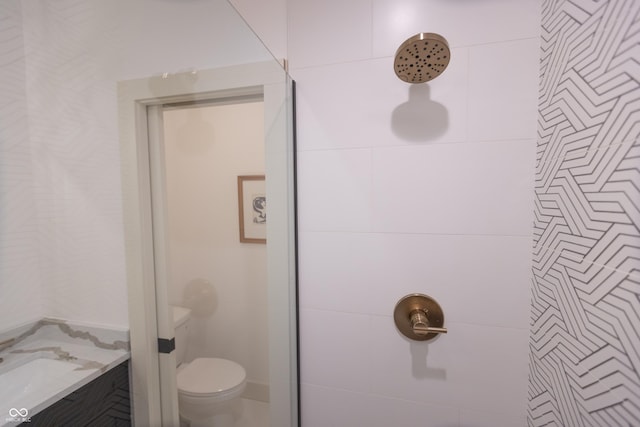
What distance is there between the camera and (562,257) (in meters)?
0.61

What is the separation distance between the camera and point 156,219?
24.1 inches

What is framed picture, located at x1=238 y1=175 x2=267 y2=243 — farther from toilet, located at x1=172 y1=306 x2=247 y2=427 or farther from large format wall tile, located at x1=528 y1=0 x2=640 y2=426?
large format wall tile, located at x1=528 y1=0 x2=640 y2=426

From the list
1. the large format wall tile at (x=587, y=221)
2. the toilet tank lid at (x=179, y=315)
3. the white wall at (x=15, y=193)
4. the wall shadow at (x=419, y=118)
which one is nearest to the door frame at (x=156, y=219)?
the toilet tank lid at (x=179, y=315)

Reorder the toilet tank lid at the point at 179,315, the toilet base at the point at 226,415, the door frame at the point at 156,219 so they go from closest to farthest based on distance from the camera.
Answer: the door frame at the point at 156,219, the toilet tank lid at the point at 179,315, the toilet base at the point at 226,415

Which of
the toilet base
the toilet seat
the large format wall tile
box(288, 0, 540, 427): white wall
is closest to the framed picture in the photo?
box(288, 0, 540, 427): white wall

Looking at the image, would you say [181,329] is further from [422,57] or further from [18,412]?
[422,57]

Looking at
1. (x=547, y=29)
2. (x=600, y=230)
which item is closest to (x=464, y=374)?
(x=600, y=230)

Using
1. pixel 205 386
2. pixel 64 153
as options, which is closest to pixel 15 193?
pixel 64 153

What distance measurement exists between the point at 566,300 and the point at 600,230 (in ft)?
0.61

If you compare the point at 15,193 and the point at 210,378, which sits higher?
the point at 15,193

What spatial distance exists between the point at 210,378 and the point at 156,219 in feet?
1.67

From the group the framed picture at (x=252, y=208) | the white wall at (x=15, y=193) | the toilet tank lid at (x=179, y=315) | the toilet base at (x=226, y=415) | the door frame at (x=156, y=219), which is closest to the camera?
the white wall at (x=15, y=193)

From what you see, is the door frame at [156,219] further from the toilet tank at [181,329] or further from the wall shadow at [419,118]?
the wall shadow at [419,118]

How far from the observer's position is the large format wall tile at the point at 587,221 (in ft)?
1.50
